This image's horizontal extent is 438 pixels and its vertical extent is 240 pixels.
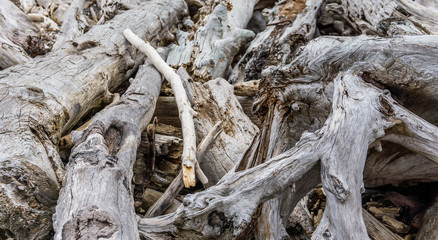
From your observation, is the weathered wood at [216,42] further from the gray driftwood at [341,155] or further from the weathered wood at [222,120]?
the gray driftwood at [341,155]

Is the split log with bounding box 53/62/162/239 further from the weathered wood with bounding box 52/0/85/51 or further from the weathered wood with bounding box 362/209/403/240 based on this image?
the weathered wood with bounding box 52/0/85/51

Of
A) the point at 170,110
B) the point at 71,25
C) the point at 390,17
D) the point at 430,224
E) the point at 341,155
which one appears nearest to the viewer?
the point at 341,155

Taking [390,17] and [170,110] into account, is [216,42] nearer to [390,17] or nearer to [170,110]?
[170,110]

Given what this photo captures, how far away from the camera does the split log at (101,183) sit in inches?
52.2

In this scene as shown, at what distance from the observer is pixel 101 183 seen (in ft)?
5.10

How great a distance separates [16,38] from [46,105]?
191cm

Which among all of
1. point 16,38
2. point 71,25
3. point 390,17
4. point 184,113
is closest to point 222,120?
point 184,113

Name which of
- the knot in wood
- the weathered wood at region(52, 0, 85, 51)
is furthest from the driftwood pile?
the weathered wood at region(52, 0, 85, 51)

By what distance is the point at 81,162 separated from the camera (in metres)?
1.69

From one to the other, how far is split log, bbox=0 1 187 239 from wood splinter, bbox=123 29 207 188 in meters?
0.15

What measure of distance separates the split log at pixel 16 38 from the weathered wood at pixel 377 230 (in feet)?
10.8

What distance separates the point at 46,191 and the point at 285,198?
1.22m

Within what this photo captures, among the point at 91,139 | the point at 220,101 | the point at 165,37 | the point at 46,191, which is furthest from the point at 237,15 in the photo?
the point at 46,191

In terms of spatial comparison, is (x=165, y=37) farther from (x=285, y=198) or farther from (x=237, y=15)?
(x=285, y=198)
